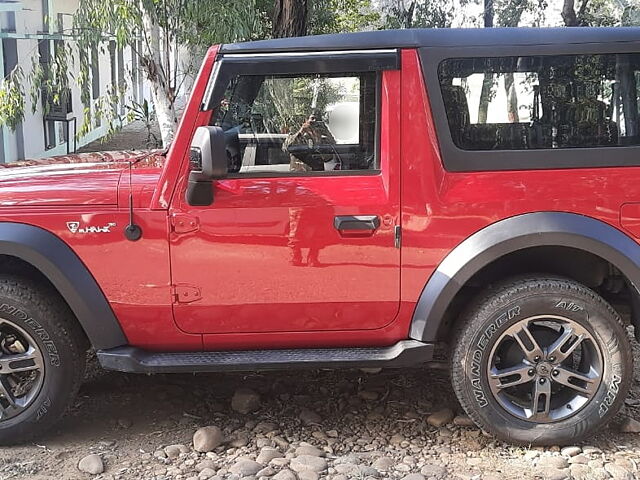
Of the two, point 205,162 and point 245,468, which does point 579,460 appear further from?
point 205,162

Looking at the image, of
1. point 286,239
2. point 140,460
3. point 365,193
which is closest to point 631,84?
point 365,193

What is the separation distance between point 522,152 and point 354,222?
33.0 inches

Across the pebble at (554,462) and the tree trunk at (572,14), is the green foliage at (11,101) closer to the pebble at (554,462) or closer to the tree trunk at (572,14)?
the pebble at (554,462)

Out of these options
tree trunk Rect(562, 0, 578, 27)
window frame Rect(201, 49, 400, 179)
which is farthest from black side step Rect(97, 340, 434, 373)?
tree trunk Rect(562, 0, 578, 27)

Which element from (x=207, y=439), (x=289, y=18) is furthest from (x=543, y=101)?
(x=289, y=18)

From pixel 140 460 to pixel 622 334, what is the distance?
2.35 m

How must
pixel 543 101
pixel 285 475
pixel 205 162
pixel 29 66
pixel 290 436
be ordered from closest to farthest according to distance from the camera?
pixel 205 162, pixel 285 475, pixel 543 101, pixel 290 436, pixel 29 66

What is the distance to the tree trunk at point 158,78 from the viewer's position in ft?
25.5

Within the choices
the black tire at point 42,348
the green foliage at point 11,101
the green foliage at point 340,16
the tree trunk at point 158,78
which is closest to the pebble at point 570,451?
the black tire at point 42,348

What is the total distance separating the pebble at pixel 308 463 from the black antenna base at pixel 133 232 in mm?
1270

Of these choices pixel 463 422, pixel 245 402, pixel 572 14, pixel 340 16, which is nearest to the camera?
pixel 463 422

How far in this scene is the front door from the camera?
3.44 meters

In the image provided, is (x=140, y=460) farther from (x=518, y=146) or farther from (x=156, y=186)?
(x=518, y=146)

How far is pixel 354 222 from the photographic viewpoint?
3.43 meters
